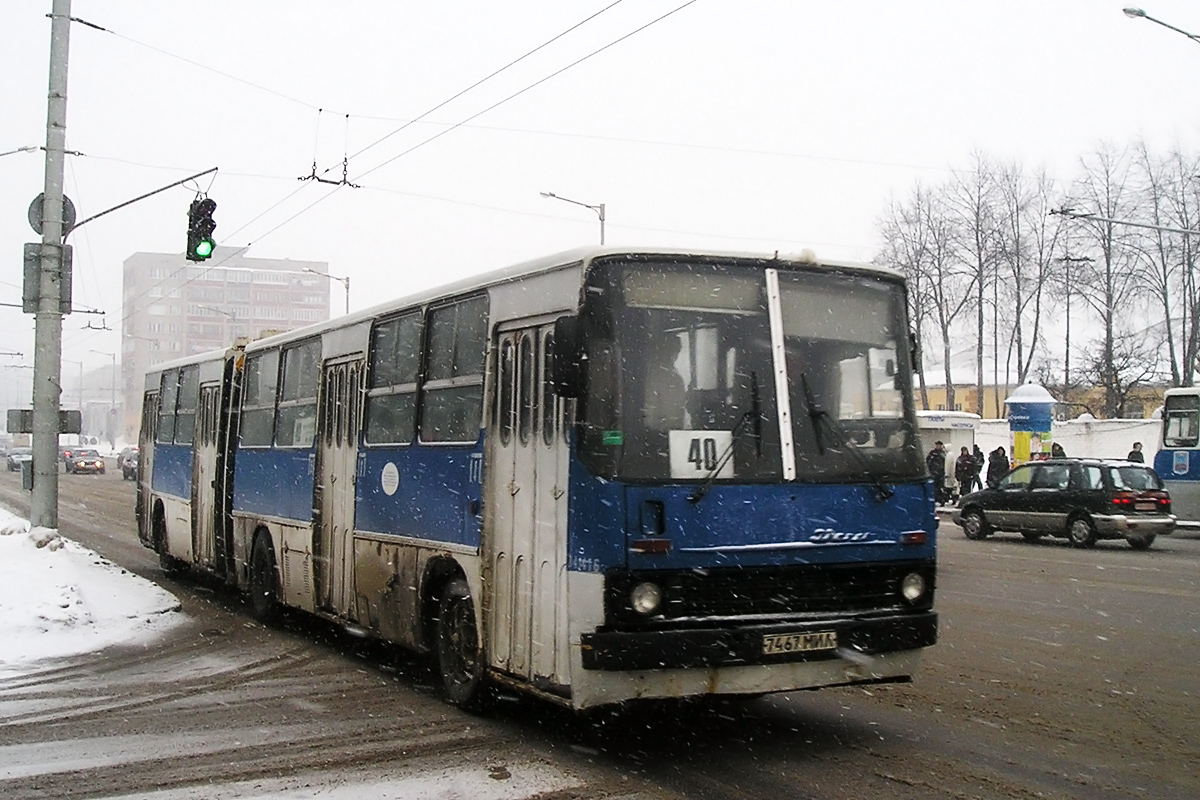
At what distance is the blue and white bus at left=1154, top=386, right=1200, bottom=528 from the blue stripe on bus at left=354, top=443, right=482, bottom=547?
23.8 metres

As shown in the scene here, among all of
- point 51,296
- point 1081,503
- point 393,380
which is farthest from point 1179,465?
point 393,380

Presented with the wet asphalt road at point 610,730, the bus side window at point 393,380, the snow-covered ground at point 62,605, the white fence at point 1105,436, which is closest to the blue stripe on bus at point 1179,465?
the white fence at point 1105,436

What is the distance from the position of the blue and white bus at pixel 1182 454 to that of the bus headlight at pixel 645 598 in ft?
84.3

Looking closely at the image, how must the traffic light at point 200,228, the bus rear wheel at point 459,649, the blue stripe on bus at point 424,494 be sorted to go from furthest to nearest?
1. the traffic light at point 200,228
2. the blue stripe on bus at point 424,494
3. the bus rear wheel at point 459,649

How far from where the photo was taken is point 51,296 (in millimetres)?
17188

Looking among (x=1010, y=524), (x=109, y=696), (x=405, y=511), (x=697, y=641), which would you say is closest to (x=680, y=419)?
(x=697, y=641)

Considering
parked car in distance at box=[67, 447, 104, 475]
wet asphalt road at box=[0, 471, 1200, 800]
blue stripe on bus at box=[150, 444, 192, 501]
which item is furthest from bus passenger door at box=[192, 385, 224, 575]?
parked car in distance at box=[67, 447, 104, 475]

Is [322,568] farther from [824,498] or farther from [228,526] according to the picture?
[824,498]

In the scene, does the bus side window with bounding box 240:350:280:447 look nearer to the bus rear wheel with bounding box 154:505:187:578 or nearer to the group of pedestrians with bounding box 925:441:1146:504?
the bus rear wheel with bounding box 154:505:187:578

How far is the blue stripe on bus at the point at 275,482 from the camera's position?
1288 centimetres

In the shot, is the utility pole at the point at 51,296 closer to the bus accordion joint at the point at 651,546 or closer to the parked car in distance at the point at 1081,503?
the bus accordion joint at the point at 651,546

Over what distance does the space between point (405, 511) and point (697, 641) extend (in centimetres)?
360

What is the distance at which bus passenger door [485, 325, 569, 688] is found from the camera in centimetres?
774

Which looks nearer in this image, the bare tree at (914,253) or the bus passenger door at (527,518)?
the bus passenger door at (527,518)
